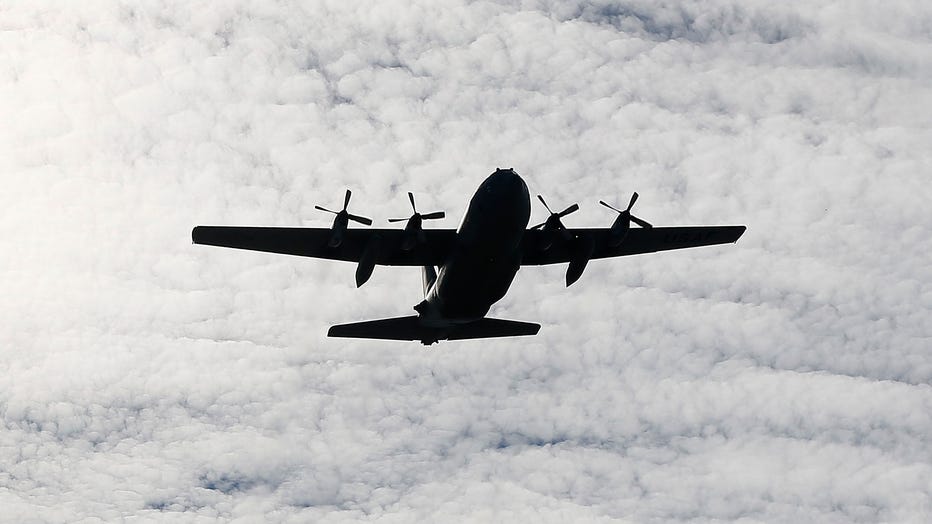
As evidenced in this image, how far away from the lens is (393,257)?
4209 centimetres

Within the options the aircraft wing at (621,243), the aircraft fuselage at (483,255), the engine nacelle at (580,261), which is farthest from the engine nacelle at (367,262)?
the engine nacelle at (580,261)

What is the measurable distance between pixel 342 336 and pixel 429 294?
479cm

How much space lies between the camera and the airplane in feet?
120

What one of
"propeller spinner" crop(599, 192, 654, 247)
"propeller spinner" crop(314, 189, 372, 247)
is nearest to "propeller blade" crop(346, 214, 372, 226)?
"propeller spinner" crop(314, 189, 372, 247)

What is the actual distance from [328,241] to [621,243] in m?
14.9

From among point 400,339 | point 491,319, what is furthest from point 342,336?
point 491,319

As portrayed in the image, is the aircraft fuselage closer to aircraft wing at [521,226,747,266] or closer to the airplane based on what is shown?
the airplane

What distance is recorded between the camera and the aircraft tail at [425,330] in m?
42.8

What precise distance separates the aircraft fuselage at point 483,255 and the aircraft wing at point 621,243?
12.6ft

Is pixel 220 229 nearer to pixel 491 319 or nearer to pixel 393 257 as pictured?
pixel 393 257

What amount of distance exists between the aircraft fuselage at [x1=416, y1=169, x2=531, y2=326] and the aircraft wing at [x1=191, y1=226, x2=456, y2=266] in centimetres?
139

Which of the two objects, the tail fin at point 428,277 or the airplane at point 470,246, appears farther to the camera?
the tail fin at point 428,277

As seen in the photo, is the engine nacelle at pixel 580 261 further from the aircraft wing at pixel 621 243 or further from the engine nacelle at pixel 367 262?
the engine nacelle at pixel 367 262

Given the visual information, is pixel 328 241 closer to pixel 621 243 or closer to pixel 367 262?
pixel 367 262
